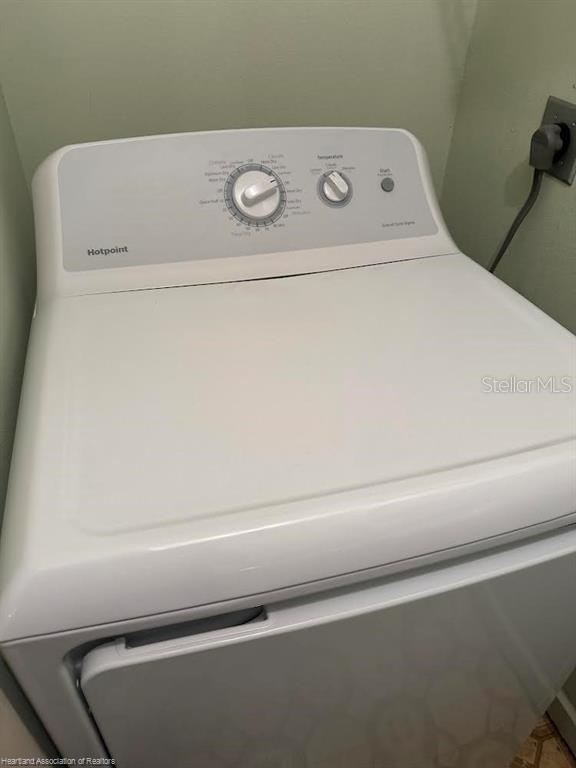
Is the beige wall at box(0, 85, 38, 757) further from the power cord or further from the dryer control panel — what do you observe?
the power cord

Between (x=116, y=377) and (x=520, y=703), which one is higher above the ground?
(x=116, y=377)

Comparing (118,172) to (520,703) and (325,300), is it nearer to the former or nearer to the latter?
(325,300)

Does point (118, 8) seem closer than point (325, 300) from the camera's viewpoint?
No

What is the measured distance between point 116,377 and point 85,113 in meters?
0.58

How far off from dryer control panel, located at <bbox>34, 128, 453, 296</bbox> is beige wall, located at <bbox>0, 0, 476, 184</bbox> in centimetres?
24

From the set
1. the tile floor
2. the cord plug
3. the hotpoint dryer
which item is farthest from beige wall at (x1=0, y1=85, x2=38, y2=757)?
the tile floor

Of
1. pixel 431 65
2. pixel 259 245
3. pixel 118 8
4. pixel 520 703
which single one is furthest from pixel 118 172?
pixel 520 703

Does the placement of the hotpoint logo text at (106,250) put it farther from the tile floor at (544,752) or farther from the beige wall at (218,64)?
the tile floor at (544,752)

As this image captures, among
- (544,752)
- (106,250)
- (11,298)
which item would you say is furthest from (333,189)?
(544,752)

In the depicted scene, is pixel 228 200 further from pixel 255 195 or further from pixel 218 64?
pixel 218 64

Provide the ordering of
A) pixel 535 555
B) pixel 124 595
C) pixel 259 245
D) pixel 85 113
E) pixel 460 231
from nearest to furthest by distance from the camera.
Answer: pixel 124 595, pixel 535 555, pixel 259 245, pixel 85 113, pixel 460 231

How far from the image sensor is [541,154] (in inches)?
34.3

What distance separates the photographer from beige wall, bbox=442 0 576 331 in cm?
87

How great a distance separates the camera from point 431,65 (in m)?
1.06
